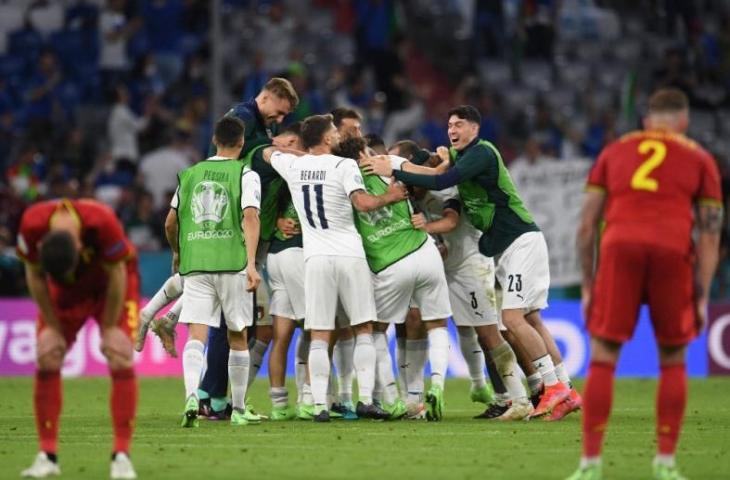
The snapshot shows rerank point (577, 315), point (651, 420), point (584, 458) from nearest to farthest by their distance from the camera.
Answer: point (584, 458)
point (651, 420)
point (577, 315)

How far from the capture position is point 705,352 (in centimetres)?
2125

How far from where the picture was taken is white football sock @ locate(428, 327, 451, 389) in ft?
42.6

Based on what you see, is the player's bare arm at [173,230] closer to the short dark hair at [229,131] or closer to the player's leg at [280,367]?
the short dark hair at [229,131]

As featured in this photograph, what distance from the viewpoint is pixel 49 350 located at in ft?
29.4

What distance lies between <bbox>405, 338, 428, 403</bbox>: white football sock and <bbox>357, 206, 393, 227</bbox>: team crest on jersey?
129cm

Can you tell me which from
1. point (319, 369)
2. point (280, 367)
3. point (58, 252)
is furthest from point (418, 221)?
point (58, 252)

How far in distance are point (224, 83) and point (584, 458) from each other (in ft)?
63.0

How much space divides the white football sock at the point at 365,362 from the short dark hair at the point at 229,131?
1949mm

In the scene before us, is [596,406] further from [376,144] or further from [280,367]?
[376,144]

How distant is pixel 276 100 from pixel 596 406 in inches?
229

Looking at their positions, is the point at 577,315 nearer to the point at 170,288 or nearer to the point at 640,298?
the point at 170,288

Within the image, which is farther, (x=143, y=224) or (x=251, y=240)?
(x=143, y=224)

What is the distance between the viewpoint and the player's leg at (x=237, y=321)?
1248 centimetres

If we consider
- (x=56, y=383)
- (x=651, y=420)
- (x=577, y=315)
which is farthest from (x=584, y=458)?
(x=577, y=315)
